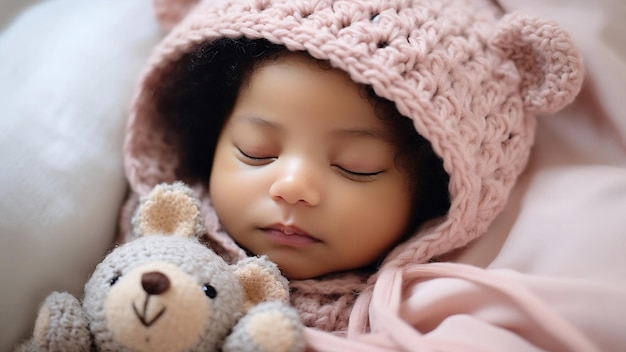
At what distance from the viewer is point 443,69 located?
0.97 metres

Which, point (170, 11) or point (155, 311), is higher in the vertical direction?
point (170, 11)

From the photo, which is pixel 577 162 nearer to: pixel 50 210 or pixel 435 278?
pixel 435 278

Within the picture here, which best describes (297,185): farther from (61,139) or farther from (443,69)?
(61,139)

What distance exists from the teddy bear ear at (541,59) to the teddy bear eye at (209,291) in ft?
1.96

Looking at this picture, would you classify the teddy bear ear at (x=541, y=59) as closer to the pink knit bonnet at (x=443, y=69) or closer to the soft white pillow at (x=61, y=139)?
the pink knit bonnet at (x=443, y=69)

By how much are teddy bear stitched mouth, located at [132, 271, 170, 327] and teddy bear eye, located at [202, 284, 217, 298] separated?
0.06 metres

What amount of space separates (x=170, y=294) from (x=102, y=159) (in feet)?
1.35

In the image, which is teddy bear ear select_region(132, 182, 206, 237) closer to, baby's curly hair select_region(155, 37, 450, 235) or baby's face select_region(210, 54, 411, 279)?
baby's face select_region(210, 54, 411, 279)

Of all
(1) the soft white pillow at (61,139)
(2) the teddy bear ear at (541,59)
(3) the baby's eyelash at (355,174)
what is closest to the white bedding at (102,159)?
(1) the soft white pillow at (61,139)

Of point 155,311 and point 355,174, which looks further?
point 355,174

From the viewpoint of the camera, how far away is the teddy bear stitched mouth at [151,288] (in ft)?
2.48

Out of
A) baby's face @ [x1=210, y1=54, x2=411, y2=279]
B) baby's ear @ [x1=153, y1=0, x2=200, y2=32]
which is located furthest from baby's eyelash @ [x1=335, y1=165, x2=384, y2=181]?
baby's ear @ [x1=153, y1=0, x2=200, y2=32]

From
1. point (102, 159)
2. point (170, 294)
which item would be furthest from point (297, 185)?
point (102, 159)

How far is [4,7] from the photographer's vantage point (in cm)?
137
